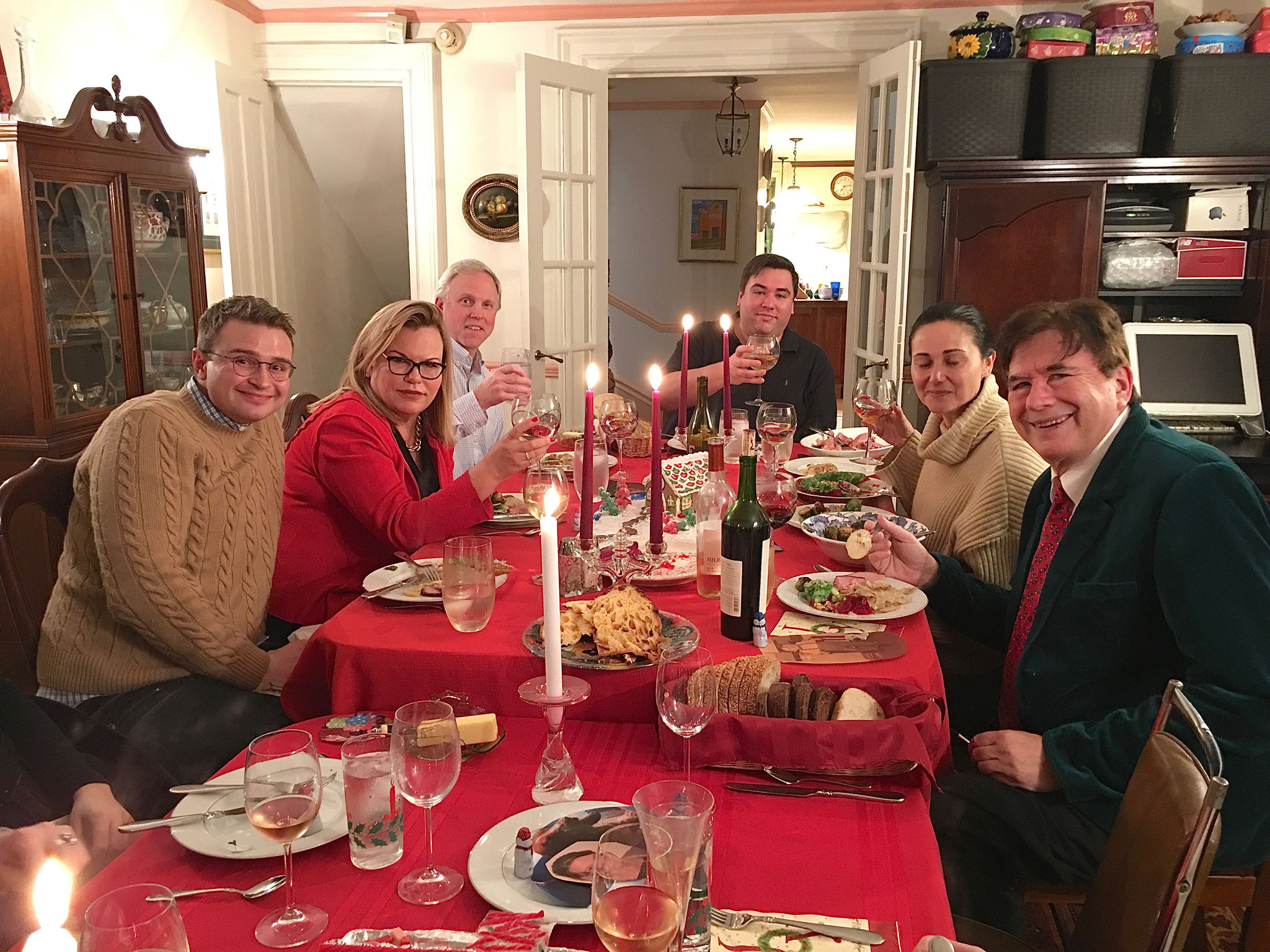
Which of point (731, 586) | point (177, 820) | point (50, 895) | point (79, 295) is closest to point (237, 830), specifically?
point (177, 820)

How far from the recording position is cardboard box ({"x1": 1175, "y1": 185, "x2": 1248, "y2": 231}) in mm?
4082

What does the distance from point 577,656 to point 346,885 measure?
0.47 metres

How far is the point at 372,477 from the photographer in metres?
1.97

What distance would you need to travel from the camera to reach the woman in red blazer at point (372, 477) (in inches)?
76.4

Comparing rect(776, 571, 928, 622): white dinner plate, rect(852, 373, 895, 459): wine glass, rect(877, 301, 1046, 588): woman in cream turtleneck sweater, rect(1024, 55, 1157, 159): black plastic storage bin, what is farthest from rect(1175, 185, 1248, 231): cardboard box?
rect(776, 571, 928, 622): white dinner plate

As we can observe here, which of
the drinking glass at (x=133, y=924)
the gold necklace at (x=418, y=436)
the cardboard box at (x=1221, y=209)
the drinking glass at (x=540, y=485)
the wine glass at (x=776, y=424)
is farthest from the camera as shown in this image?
the cardboard box at (x=1221, y=209)

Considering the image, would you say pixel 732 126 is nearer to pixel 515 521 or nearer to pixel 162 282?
pixel 162 282

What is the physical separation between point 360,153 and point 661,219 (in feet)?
10.5

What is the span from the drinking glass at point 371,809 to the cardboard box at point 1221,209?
14.0 feet

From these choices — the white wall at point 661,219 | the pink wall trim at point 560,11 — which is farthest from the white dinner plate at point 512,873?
the white wall at point 661,219

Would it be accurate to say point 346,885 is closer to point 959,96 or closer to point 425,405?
point 425,405

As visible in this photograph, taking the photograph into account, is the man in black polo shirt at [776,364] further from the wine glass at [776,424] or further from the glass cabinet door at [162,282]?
the glass cabinet door at [162,282]

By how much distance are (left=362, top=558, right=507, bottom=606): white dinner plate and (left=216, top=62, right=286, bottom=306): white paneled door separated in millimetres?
3397

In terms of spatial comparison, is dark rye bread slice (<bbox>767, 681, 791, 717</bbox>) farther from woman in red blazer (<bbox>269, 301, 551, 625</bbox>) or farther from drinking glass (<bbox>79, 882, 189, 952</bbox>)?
woman in red blazer (<bbox>269, 301, 551, 625</bbox>)
